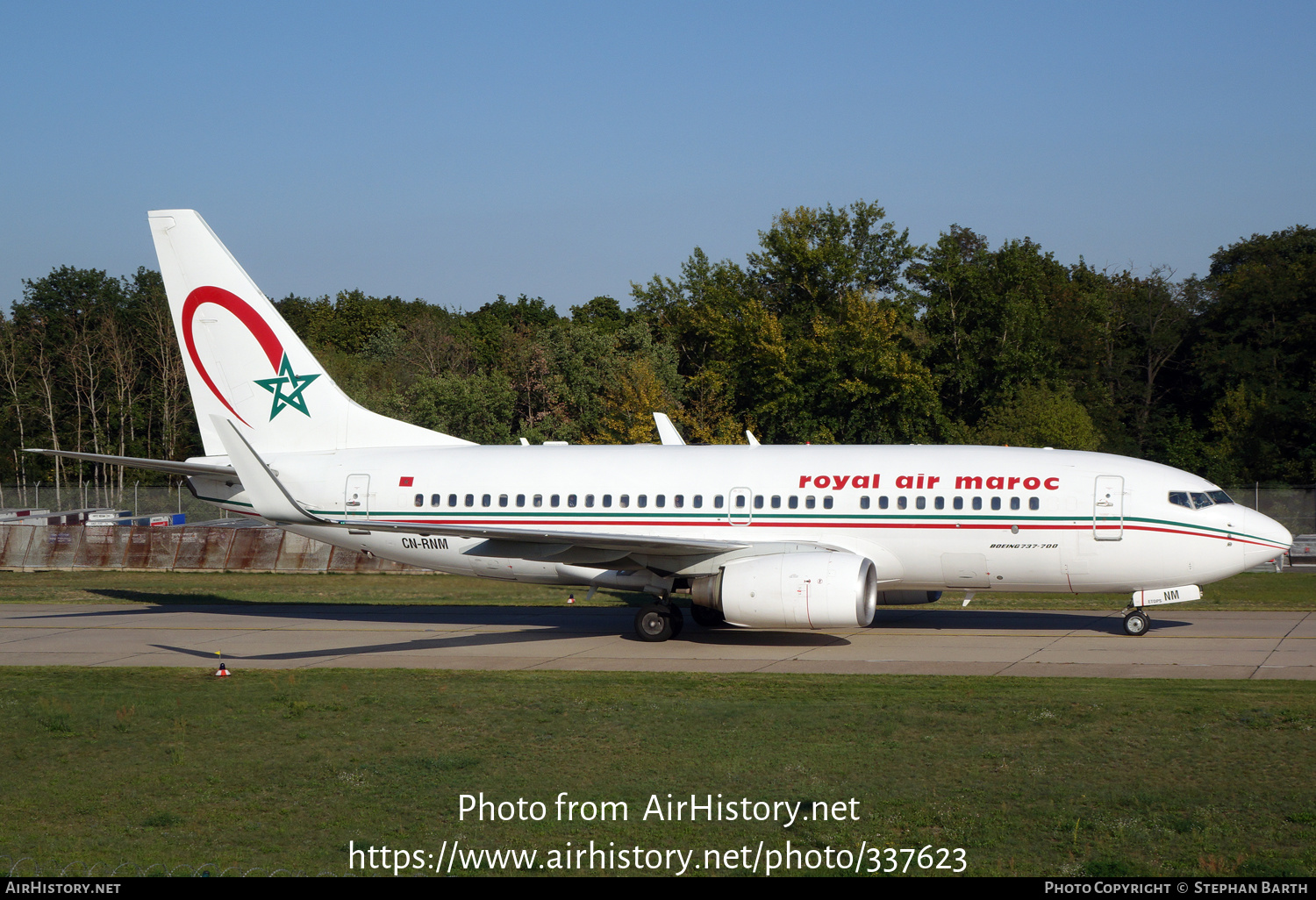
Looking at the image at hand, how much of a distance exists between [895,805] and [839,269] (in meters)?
60.9

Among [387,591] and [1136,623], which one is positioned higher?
[1136,623]

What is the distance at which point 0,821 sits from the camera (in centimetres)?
1104

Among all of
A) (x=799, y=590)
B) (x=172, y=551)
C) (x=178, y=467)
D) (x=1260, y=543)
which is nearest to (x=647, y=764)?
(x=799, y=590)

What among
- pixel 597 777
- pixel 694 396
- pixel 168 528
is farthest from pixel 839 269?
pixel 597 777

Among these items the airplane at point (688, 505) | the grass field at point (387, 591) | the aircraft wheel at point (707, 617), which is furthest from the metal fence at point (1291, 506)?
the aircraft wheel at point (707, 617)

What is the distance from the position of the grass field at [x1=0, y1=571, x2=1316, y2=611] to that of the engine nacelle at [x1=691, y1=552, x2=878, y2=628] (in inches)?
359

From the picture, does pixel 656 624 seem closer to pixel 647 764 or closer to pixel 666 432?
pixel 666 432

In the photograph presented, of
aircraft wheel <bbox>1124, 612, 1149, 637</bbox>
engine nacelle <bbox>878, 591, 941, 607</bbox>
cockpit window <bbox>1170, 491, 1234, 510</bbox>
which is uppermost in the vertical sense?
cockpit window <bbox>1170, 491, 1234, 510</bbox>

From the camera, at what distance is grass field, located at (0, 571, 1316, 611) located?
29.3 metres

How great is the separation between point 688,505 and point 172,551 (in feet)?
82.8

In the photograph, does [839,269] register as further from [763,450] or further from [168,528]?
[763,450]

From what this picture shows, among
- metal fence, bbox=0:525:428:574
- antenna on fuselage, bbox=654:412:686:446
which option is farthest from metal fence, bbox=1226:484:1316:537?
metal fence, bbox=0:525:428:574

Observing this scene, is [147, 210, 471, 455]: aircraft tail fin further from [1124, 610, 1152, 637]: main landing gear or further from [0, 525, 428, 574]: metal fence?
[1124, 610, 1152, 637]: main landing gear

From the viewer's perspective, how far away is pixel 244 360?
26.1 meters
